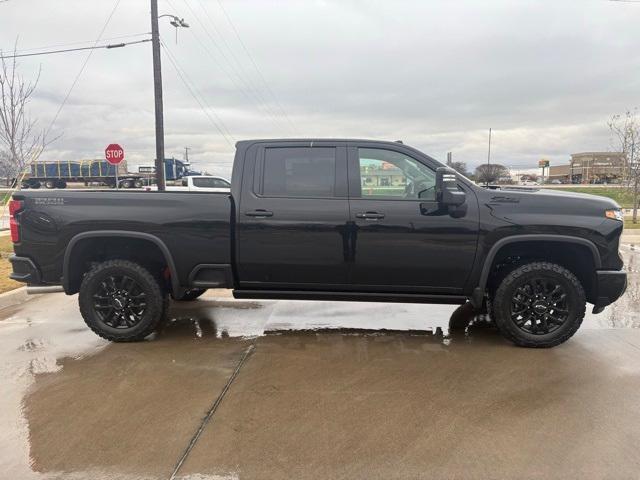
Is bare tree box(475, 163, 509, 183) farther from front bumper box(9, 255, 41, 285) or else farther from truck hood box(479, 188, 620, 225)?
front bumper box(9, 255, 41, 285)

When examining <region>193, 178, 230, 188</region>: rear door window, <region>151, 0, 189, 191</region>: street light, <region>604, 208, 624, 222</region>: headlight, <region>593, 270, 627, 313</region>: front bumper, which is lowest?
<region>593, 270, 627, 313</region>: front bumper

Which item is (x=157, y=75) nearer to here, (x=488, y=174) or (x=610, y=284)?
(x=488, y=174)

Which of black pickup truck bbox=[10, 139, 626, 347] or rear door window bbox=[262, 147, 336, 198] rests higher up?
rear door window bbox=[262, 147, 336, 198]

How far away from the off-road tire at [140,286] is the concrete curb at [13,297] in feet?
8.14

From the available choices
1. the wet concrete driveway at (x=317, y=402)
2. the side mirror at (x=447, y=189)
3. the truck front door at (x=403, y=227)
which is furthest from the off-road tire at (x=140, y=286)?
the side mirror at (x=447, y=189)

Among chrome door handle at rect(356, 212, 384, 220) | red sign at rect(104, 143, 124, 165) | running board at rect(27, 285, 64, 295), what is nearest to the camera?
chrome door handle at rect(356, 212, 384, 220)

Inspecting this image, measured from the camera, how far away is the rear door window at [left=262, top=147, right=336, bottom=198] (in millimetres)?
4578

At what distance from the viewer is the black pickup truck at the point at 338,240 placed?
4.38m

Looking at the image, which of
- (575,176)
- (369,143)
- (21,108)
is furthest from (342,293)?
(575,176)

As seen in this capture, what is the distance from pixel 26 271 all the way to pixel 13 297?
257cm

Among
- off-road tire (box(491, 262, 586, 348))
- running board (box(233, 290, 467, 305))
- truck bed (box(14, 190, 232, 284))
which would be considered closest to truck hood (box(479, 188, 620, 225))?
off-road tire (box(491, 262, 586, 348))

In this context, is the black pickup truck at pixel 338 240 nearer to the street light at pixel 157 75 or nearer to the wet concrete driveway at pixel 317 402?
the wet concrete driveway at pixel 317 402

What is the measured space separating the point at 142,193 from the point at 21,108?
9.64 metres

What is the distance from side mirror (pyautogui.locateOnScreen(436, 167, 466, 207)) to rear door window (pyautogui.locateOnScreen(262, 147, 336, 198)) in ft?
3.21
